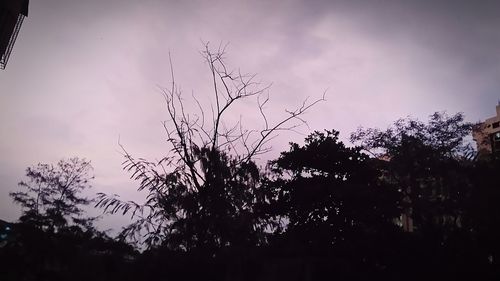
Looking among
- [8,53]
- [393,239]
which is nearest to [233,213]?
[393,239]

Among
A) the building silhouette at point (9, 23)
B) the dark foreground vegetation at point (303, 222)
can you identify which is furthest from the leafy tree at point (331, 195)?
the building silhouette at point (9, 23)

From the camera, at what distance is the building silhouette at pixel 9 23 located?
21.6 m

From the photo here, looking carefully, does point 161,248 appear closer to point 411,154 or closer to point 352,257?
point 352,257

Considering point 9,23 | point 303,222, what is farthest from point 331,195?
point 9,23

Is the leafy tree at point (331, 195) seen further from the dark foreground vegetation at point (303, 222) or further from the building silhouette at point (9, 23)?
the building silhouette at point (9, 23)

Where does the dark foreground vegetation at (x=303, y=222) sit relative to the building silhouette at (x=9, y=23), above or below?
below

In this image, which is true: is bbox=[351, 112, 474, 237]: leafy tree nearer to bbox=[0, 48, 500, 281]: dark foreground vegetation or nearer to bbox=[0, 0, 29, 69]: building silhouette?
bbox=[0, 48, 500, 281]: dark foreground vegetation

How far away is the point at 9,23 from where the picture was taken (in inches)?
893

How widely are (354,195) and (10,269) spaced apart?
15.9 metres

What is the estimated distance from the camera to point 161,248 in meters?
13.1

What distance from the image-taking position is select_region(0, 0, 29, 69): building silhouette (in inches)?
850

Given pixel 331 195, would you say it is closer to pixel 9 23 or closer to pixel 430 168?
pixel 430 168

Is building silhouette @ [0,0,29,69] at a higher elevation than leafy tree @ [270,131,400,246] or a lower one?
higher

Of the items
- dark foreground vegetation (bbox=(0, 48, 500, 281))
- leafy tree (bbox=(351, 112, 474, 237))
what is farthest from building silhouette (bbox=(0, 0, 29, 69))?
leafy tree (bbox=(351, 112, 474, 237))
